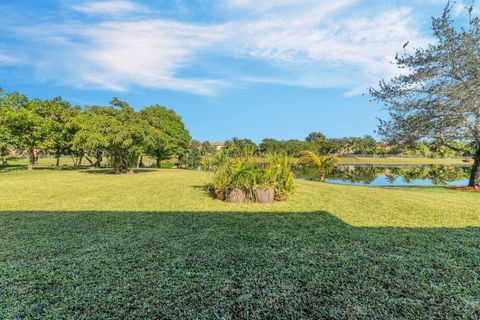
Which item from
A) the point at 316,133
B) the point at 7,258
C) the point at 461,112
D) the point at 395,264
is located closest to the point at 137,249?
the point at 7,258

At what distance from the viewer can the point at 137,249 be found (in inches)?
133

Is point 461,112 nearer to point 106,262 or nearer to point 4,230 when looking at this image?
point 106,262

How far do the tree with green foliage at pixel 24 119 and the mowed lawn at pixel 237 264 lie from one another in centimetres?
1432

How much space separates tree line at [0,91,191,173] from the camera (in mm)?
14094

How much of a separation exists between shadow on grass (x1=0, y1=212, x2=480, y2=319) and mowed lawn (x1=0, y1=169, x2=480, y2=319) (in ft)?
0.04

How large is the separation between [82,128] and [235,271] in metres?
15.4

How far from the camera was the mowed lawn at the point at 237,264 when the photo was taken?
2139mm

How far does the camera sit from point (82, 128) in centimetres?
1488

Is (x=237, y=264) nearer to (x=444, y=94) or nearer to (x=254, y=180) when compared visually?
(x=254, y=180)

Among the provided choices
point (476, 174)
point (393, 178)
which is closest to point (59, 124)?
point (476, 174)

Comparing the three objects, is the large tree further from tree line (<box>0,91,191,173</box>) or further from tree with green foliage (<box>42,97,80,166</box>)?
tree with green foliage (<box>42,97,80,166</box>)

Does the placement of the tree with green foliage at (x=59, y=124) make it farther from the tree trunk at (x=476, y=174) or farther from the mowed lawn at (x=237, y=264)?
the tree trunk at (x=476, y=174)

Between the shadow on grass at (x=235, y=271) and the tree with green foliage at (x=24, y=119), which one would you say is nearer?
the shadow on grass at (x=235, y=271)

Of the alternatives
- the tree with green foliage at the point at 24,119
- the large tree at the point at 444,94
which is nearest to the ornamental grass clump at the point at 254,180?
the large tree at the point at 444,94
